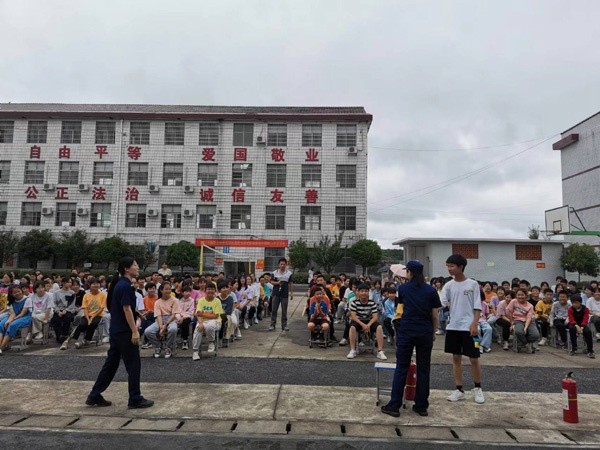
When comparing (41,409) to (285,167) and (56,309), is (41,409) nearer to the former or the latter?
(56,309)

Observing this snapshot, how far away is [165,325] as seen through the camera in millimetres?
7953

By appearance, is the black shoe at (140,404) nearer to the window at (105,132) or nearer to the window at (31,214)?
the window at (105,132)

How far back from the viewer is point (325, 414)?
4832 millimetres

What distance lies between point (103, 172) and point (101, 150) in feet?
5.96

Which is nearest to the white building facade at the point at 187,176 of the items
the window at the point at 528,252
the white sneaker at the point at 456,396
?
the window at the point at 528,252


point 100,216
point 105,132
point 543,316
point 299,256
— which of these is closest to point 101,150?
point 105,132

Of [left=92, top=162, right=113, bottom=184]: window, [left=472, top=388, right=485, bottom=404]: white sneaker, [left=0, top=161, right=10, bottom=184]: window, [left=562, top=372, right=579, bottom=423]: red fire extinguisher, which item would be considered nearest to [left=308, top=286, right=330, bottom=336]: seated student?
[left=472, top=388, right=485, bottom=404]: white sneaker

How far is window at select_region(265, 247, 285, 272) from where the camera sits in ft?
109

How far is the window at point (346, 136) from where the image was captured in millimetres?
34250

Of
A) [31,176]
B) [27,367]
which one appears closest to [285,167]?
[31,176]

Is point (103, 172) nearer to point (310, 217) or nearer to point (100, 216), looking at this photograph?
point (100, 216)

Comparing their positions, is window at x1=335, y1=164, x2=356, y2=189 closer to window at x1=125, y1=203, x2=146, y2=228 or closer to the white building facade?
the white building facade

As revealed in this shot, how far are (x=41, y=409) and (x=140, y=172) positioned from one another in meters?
31.6

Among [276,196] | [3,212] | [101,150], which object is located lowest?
[3,212]
